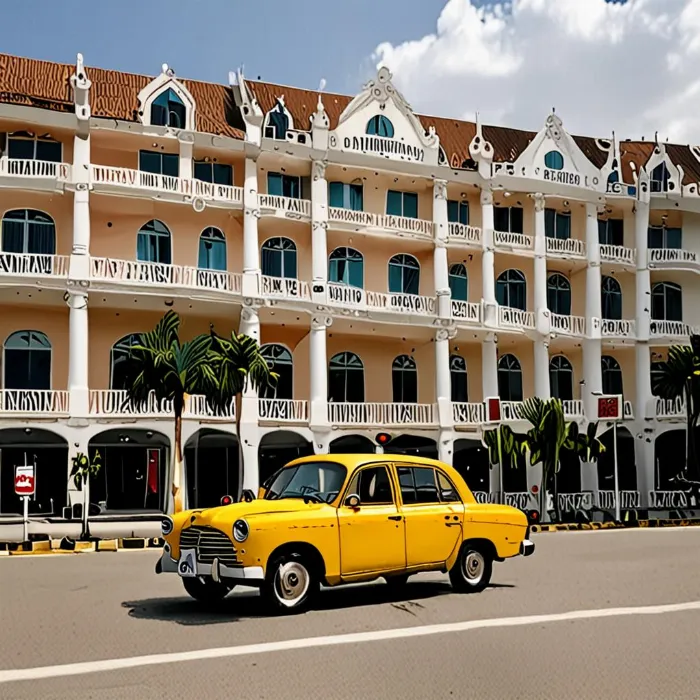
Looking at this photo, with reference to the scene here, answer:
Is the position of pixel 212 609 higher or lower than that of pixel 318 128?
lower

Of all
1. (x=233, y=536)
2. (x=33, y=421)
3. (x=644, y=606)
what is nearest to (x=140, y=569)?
(x=233, y=536)

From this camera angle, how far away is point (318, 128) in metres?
33.7

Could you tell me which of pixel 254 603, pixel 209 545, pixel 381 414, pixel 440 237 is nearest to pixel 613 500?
pixel 381 414

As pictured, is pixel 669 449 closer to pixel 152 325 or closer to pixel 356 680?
pixel 152 325

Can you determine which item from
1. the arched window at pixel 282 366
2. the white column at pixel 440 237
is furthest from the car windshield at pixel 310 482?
the white column at pixel 440 237

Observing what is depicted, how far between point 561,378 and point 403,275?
27.3ft

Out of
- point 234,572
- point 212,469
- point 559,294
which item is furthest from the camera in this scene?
point 559,294

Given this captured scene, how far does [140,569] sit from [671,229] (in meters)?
32.1

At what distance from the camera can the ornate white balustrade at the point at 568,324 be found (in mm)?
37625

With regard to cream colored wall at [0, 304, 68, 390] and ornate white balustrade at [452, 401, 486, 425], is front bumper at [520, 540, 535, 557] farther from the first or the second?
ornate white balustrade at [452, 401, 486, 425]

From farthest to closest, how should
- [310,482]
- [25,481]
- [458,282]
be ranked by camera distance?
[458,282] < [25,481] < [310,482]

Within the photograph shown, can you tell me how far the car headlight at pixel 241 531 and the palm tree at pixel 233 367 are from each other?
48.9 feet

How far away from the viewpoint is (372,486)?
1177 centimetres

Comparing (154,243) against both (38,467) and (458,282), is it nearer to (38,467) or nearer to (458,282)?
(38,467)
